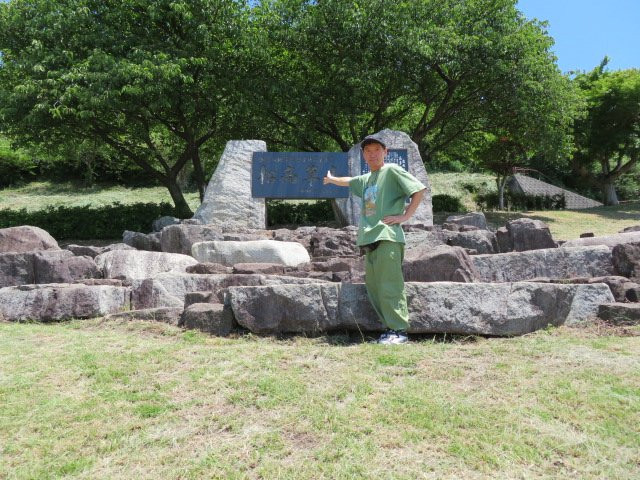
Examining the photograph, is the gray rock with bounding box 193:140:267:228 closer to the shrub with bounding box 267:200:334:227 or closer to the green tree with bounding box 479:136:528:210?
the shrub with bounding box 267:200:334:227

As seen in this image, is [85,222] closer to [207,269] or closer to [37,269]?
[37,269]

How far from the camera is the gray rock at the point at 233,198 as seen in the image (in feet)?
37.3

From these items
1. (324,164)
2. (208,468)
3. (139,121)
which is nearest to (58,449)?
(208,468)

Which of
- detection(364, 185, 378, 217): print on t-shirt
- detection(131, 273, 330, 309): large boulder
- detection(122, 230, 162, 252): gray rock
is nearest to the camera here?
detection(364, 185, 378, 217): print on t-shirt

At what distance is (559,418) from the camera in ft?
9.65

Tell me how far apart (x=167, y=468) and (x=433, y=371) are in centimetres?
182

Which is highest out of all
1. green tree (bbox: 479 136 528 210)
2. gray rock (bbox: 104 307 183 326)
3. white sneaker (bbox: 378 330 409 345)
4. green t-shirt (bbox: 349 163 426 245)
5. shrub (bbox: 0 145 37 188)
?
shrub (bbox: 0 145 37 188)

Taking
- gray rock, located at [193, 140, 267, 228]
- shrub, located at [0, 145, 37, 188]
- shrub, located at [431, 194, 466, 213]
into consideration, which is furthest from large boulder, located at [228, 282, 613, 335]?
shrub, located at [0, 145, 37, 188]

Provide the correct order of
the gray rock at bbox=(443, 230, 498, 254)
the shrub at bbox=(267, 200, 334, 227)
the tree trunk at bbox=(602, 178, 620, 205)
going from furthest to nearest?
the tree trunk at bbox=(602, 178, 620, 205), the shrub at bbox=(267, 200, 334, 227), the gray rock at bbox=(443, 230, 498, 254)

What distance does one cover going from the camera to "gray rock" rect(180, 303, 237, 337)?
4.51 meters

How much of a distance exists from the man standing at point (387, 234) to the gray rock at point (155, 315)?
6.13 ft

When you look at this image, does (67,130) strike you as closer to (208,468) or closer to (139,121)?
(139,121)

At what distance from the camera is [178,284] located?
595 centimetres

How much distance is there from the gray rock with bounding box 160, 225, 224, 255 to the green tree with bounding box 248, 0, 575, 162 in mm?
7243
